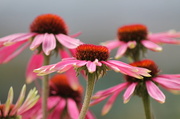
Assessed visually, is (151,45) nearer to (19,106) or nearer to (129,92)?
(129,92)

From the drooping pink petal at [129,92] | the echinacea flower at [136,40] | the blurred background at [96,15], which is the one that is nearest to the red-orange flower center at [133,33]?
the echinacea flower at [136,40]

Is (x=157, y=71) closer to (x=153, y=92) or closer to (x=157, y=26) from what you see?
(x=153, y=92)

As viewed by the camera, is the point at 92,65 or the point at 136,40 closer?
the point at 92,65

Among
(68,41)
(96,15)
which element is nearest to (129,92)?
(68,41)

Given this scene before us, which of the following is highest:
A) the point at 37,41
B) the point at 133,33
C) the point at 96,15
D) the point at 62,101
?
the point at 37,41

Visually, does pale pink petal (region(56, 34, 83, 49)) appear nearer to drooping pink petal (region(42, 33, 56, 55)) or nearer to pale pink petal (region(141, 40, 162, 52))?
drooping pink petal (region(42, 33, 56, 55))

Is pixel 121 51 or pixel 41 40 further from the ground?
pixel 41 40

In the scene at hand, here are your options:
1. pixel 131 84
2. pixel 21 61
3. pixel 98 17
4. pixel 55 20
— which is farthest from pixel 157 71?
pixel 98 17
